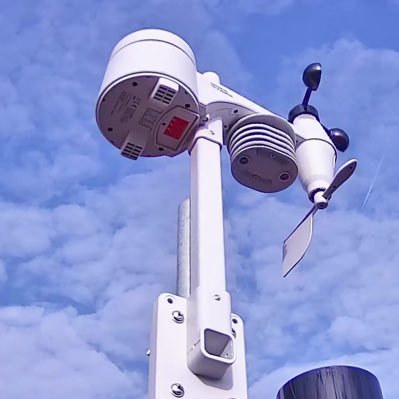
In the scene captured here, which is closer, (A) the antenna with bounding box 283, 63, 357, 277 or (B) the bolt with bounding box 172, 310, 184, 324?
(B) the bolt with bounding box 172, 310, 184, 324

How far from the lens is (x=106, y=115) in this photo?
1.61 meters

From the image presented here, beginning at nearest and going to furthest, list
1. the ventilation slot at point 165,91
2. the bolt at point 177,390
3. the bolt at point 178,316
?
the bolt at point 177,390, the bolt at point 178,316, the ventilation slot at point 165,91

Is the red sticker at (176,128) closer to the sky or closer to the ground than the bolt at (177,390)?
closer to the sky

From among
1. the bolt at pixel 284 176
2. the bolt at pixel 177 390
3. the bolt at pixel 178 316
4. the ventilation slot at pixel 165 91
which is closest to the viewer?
the bolt at pixel 177 390

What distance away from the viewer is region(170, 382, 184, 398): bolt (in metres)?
1.11

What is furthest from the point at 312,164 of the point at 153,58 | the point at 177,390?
the point at 177,390

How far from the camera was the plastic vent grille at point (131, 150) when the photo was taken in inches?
64.9

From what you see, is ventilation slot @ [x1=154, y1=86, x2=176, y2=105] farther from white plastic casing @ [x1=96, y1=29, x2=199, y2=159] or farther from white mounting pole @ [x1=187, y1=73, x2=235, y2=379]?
white mounting pole @ [x1=187, y1=73, x2=235, y2=379]

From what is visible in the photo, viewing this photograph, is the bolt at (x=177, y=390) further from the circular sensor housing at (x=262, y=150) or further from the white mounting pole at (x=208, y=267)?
the circular sensor housing at (x=262, y=150)

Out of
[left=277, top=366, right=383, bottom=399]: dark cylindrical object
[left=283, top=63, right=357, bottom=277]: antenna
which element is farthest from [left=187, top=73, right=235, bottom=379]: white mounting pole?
[left=277, top=366, right=383, bottom=399]: dark cylindrical object

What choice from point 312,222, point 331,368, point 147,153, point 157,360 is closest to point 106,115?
point 147,153

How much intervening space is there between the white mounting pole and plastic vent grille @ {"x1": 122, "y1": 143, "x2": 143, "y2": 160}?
145mm

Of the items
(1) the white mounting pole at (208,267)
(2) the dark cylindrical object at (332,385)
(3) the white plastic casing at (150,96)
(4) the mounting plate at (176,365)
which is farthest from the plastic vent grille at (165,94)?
(2) the dark cylindrical object at (332,385)

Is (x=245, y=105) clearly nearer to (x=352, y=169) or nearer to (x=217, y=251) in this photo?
(x=352, y=169)
